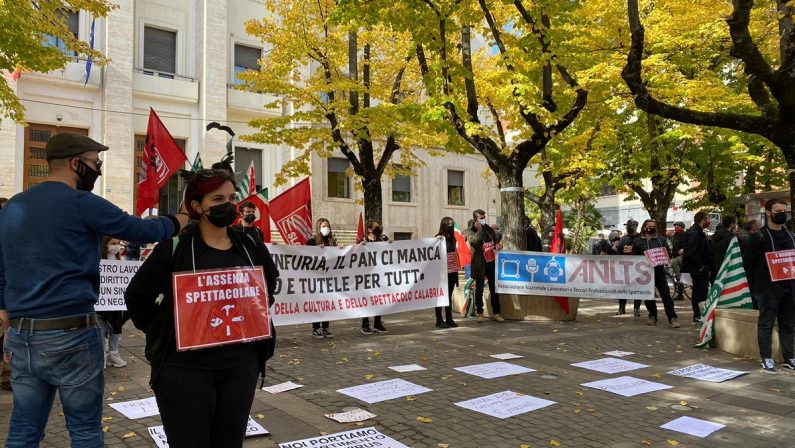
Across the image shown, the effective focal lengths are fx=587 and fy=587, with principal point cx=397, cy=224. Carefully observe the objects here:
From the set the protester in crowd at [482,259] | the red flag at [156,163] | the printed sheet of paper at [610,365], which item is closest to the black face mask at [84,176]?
the red flag at [156,163]

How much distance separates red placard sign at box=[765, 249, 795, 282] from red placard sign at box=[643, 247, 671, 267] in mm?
3934

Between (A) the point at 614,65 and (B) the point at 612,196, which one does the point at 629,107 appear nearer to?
(A) the point at 614,65

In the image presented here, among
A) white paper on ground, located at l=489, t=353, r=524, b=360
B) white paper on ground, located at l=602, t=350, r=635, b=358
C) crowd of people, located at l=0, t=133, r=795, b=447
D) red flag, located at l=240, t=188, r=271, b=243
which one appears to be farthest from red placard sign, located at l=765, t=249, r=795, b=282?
red flag, located at l=240, t=188, r=271, b=243

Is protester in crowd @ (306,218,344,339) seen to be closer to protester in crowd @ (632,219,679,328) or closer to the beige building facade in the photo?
protester in crowd @ (632,219,679,328)

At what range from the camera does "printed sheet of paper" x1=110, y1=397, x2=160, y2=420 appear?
5.11 m

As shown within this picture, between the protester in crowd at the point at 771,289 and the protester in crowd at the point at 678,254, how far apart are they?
831 cm

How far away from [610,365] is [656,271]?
14.6ft

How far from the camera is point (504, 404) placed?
5.59 metres

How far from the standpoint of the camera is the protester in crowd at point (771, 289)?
7.22 m

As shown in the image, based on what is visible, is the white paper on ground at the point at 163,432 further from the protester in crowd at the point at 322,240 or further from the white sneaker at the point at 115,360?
the protester in crowd at the point at 322,240

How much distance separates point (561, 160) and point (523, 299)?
377 inches

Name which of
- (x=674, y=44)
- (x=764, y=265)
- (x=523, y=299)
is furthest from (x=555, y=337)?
(x=674, y=44)

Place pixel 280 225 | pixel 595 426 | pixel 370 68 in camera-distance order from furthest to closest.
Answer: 1. pixel 370 68
2. pixel 280 225
3. pixel 595 426

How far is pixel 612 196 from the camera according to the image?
178 ft
